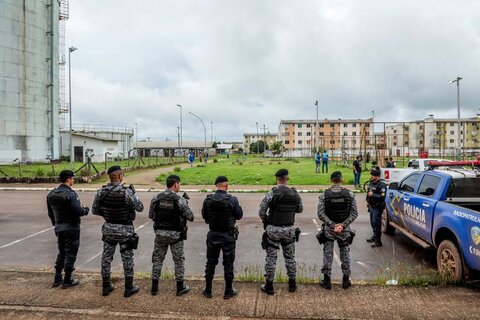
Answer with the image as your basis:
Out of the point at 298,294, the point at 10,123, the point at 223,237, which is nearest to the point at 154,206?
the point at 223,237

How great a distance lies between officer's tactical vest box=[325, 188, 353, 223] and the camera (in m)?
5.62

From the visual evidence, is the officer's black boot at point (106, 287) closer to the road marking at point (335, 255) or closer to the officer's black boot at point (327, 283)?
the officer's black boot at point (327, 283)

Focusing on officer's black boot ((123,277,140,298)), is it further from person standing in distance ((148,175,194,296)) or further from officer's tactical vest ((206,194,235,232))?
officer's tactical vest ((206,194,235,232))

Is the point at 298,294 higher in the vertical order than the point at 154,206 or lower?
lower

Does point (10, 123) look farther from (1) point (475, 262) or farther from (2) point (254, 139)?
(2) point (254, 139)

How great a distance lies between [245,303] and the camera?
16.4 ft

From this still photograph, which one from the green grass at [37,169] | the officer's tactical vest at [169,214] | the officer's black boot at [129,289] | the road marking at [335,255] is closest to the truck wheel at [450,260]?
the road marking at [335,255]

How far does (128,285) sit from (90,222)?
6.34 meters

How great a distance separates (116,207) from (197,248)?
10.4ft

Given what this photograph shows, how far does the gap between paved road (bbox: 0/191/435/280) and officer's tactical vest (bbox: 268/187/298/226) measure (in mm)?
1458

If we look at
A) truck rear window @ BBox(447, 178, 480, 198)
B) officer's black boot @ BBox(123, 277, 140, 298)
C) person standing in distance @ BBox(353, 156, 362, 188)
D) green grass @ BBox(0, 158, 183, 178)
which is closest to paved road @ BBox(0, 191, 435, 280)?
officer's black boot @ BBox(123, 277, 140, 298)

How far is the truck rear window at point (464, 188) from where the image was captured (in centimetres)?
648

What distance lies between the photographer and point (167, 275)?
6.02 m

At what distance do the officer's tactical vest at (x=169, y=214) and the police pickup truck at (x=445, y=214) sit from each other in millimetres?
4015
